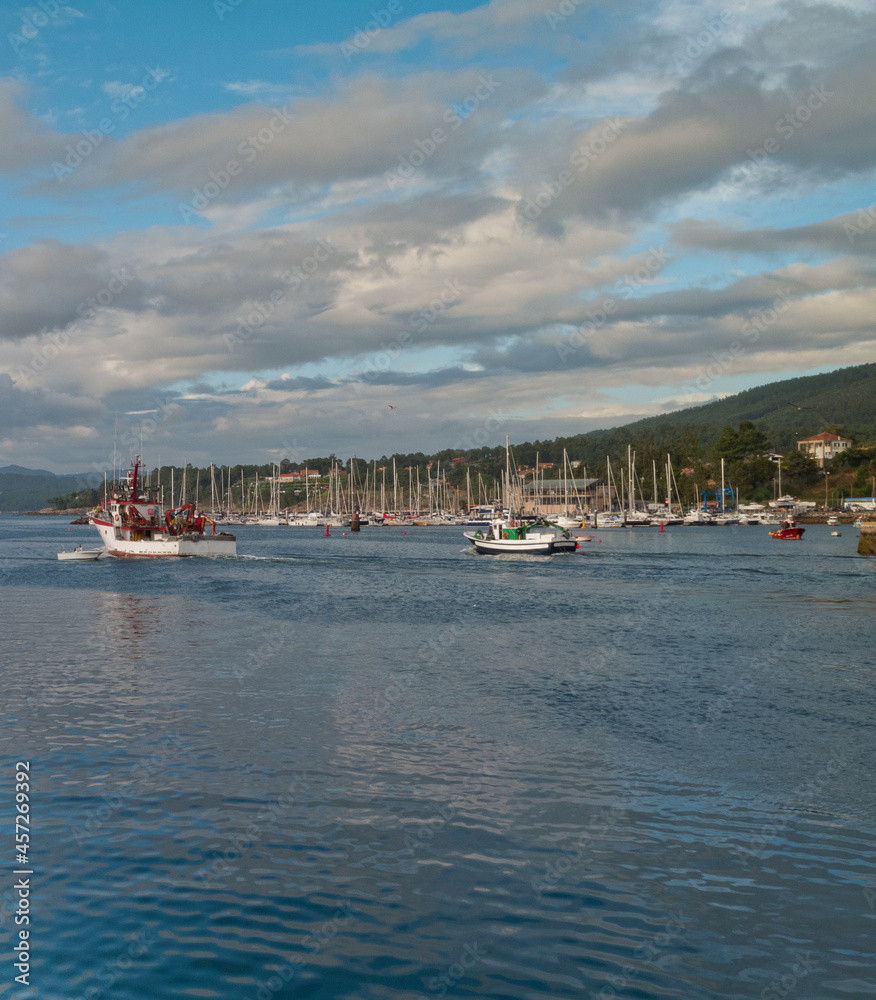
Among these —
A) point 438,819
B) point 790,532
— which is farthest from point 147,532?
point 790,532

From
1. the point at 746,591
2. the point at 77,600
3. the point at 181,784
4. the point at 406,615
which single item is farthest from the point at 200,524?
the point at 181,784

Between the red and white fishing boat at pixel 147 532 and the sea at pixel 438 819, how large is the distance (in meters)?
53.4

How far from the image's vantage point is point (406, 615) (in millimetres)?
43312

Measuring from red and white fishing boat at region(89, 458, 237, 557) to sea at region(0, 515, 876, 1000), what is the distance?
53.4 meters

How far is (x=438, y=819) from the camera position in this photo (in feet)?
44.7

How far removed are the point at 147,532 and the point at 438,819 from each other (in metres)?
78.7

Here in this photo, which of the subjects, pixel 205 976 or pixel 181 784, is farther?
pixel 181 784

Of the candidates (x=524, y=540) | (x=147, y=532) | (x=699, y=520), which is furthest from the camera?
(x=699, y=520)

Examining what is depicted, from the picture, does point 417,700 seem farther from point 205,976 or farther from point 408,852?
point 205,976

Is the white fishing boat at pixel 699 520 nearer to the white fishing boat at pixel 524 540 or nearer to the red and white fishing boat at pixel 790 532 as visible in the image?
the red and white fishing boat at pixel 790 532

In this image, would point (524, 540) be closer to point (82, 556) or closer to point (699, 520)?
point (82, 556)

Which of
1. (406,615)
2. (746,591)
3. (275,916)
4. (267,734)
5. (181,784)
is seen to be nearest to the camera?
(275,916)

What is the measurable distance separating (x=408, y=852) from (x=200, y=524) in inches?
3153

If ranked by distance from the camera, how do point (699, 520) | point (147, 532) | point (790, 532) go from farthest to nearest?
point (699, 520)
point (790, 532)
point (147, 532)
